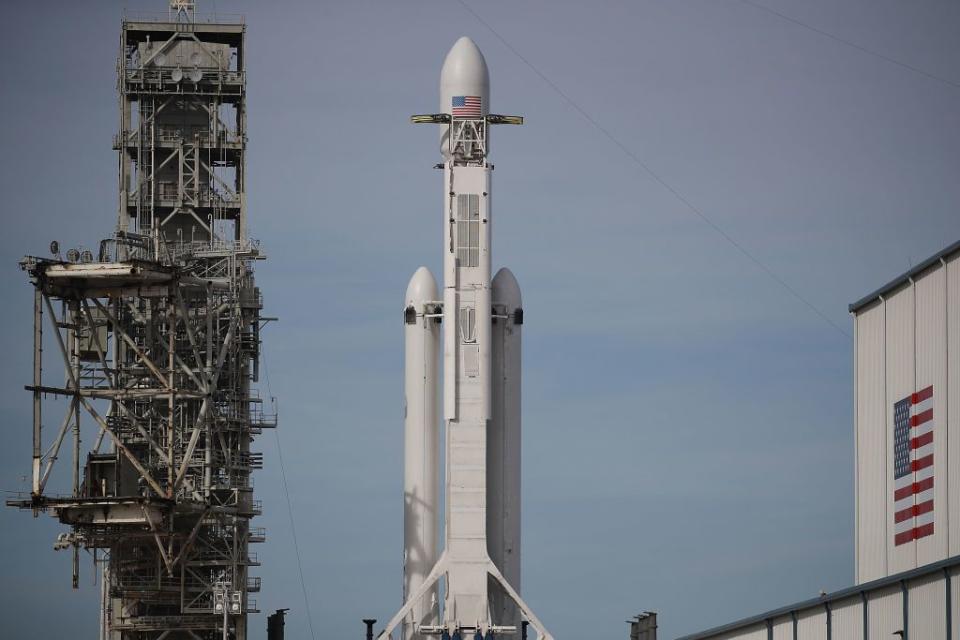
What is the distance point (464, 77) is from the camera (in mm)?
83688

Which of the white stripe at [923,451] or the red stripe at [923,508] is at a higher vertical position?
the white stripe at [923,451]

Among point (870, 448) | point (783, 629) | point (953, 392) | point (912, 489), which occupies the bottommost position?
point (783, 629)

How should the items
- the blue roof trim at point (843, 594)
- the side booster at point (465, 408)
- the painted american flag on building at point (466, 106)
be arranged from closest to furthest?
the blue roof trim at point (843, 594) < the side booster at point (465, 408) < the painted american flag on building at point (466, 106)

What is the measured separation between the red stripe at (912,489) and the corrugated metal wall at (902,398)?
1.08 ft

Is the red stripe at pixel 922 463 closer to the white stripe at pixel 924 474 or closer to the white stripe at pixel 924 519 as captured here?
the white stripe at pixel 924 474

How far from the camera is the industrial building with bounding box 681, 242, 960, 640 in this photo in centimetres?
6091

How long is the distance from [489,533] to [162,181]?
27.6 meters

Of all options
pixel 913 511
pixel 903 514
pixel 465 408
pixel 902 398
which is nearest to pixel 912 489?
pixel 913 511

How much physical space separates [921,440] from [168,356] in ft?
121

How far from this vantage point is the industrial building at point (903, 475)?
60906 millimetres

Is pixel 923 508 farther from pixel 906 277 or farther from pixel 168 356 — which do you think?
pixel 168 356

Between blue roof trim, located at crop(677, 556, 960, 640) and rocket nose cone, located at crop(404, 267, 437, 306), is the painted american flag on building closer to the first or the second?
rocket nose cone, located at crop(404, 267, 437, 306)

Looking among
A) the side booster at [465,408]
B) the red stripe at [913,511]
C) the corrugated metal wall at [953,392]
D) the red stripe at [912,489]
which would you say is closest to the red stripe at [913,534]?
the red stripe at [913,511]

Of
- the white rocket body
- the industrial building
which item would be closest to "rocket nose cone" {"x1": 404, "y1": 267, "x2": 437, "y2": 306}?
the white rocket body
